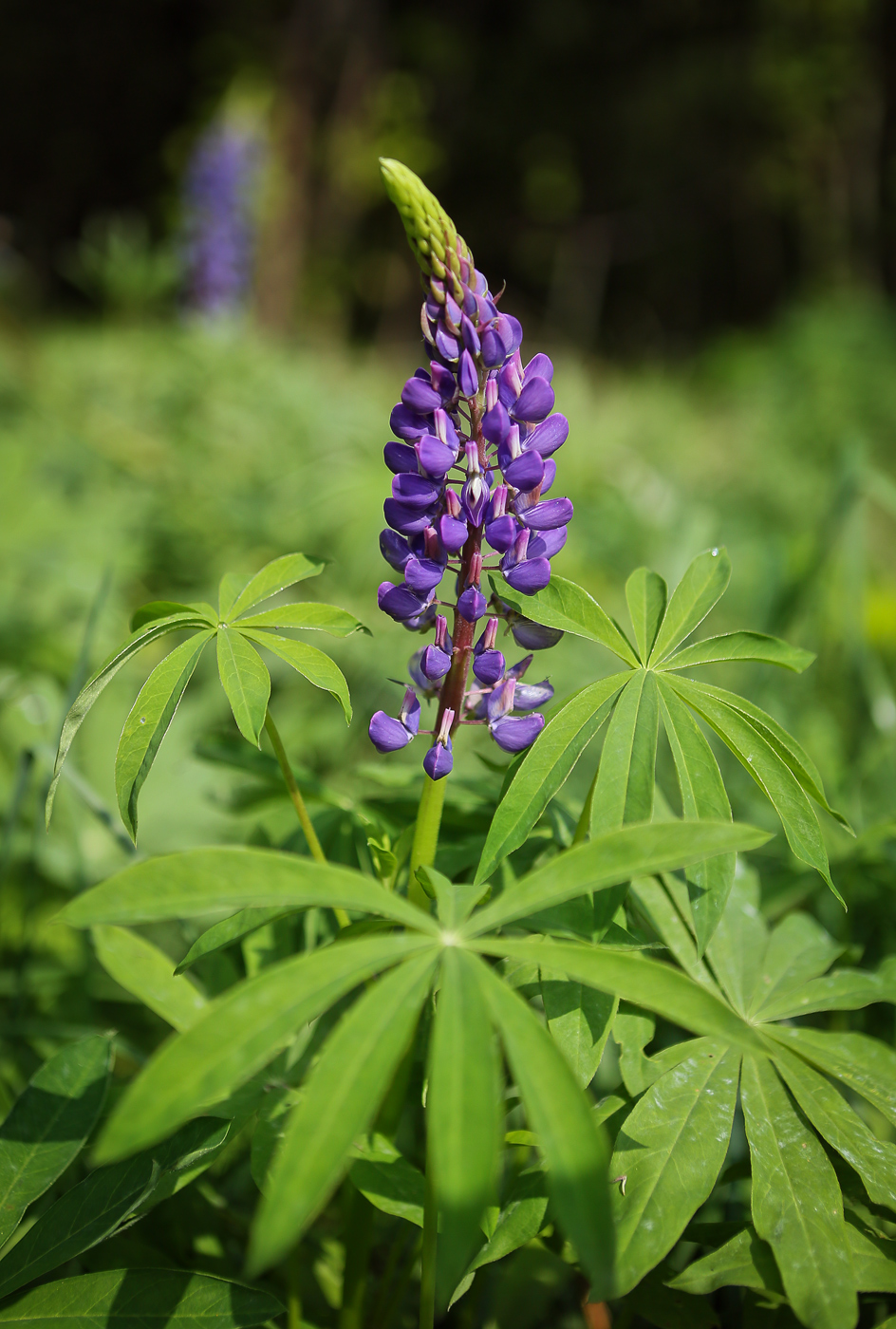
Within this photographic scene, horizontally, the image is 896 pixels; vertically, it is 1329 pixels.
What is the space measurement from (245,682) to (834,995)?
29.2 inches

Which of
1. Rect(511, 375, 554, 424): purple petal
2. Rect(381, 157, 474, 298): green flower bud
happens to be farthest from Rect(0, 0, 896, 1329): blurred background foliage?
Rect(381, 157, 474, 298): green flower bud

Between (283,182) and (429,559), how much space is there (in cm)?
751

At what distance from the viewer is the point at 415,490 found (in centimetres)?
83

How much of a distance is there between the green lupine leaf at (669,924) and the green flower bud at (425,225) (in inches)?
26.9

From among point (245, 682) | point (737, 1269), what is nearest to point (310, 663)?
point (245, 682)

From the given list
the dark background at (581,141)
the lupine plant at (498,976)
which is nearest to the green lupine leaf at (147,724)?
the lupine plant at (498,976)

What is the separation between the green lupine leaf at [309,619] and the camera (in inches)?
35.7

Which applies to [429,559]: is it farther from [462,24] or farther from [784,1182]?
[462,24]

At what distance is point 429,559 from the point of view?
0.87 metres

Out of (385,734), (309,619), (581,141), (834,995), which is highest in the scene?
Result: (581,141)

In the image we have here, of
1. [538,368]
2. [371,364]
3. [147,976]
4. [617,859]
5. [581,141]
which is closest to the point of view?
[617,859]

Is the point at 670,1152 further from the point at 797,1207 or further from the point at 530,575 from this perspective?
the point at 530,575

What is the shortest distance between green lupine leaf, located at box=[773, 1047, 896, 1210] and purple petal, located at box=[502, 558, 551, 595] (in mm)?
508

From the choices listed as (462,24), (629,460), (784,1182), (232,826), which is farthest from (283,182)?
(462,24)
